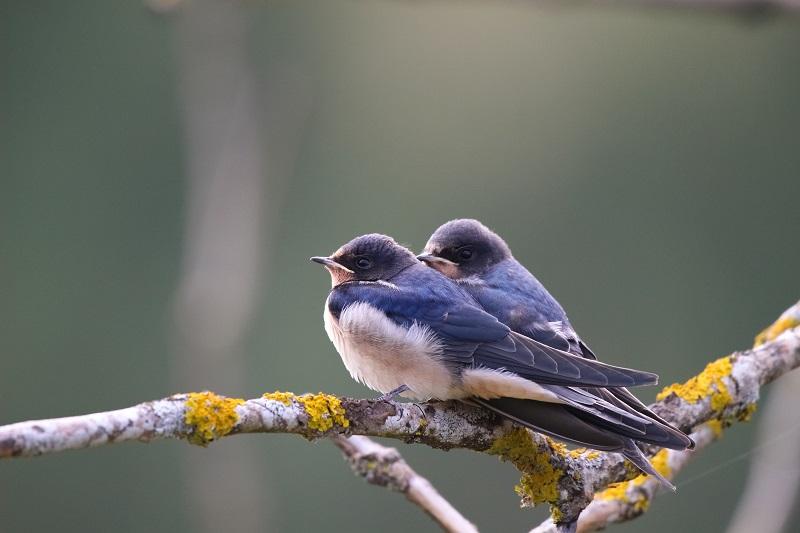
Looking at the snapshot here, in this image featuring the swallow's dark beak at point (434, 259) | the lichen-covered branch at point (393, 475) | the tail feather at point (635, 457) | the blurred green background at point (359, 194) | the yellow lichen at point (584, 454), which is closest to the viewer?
the tail feather at point (635, 457)

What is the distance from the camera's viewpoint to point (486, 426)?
3.13m

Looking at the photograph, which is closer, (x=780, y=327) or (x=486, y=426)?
(x=486, y=426)

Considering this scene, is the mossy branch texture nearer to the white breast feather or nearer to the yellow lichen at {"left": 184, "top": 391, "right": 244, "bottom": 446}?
the yellow lichen at {"left": 184, "top": 391, "right": 244, "bottom": 446}

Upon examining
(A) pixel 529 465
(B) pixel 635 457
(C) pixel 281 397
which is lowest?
(A) pixel 529 465

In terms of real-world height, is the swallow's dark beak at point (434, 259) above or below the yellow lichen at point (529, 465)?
above

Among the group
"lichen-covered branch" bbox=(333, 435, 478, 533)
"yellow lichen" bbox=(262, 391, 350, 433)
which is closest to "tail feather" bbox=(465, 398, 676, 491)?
"lichen-covered branch" bbox=(333, 435, 478, 533)

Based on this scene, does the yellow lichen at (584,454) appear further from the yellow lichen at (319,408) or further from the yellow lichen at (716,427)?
the yellow lichen at (319,408)

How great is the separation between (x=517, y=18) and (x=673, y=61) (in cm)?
189

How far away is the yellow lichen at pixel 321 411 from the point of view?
2570 millimetres

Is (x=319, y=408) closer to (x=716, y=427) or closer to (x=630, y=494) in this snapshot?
(x=630, y=494)

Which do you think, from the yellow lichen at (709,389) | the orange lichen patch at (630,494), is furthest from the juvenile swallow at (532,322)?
the orange lichen patch at (630,494)

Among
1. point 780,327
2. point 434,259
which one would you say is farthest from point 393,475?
point 780,327

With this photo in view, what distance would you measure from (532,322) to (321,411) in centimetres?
104

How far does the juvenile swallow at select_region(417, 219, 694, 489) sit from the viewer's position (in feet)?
9.59
